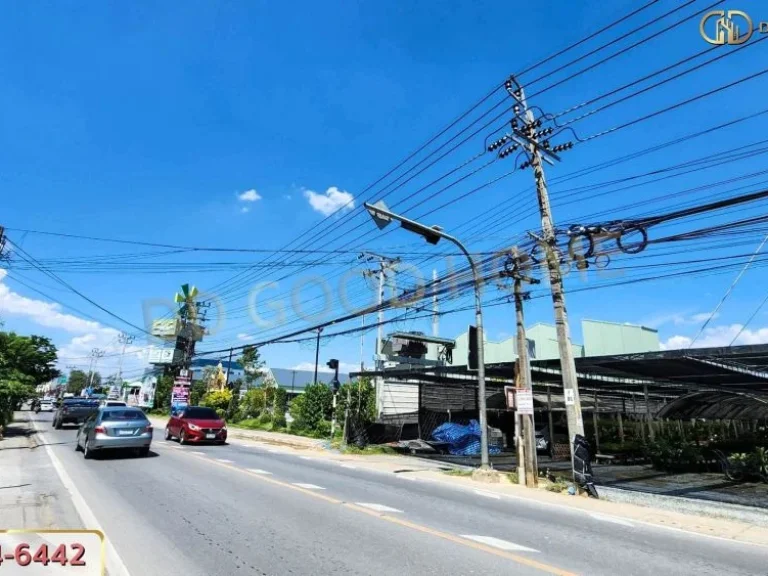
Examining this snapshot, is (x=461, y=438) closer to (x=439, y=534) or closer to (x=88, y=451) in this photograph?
(x=88, y=451)

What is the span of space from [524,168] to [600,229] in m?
4.11

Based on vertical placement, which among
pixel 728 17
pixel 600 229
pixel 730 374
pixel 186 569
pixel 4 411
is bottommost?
pixel 186 569

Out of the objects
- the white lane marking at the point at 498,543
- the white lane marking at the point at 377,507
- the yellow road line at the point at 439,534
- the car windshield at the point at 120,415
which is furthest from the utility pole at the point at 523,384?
the car windshield at the point at 120,415

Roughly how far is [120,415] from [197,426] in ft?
19.7

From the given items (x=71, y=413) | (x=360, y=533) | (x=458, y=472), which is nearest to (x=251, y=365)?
(x=71, y=413)

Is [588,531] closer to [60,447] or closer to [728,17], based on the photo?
[728,17]

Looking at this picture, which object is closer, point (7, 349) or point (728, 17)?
point (728, 17)

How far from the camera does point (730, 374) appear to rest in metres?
15.0

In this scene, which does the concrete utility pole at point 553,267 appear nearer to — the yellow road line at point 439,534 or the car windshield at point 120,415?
the yellow road line at point 439,534

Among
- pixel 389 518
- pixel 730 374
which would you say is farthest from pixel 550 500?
pixel 730 374

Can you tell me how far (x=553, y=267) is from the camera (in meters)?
13.4

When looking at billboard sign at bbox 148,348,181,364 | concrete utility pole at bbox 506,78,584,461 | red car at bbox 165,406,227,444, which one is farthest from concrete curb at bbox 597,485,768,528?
billboard sign at bbox 148,348,181,364

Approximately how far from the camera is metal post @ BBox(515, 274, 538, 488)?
531 inches

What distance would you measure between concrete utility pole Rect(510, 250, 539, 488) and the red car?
13842mm
